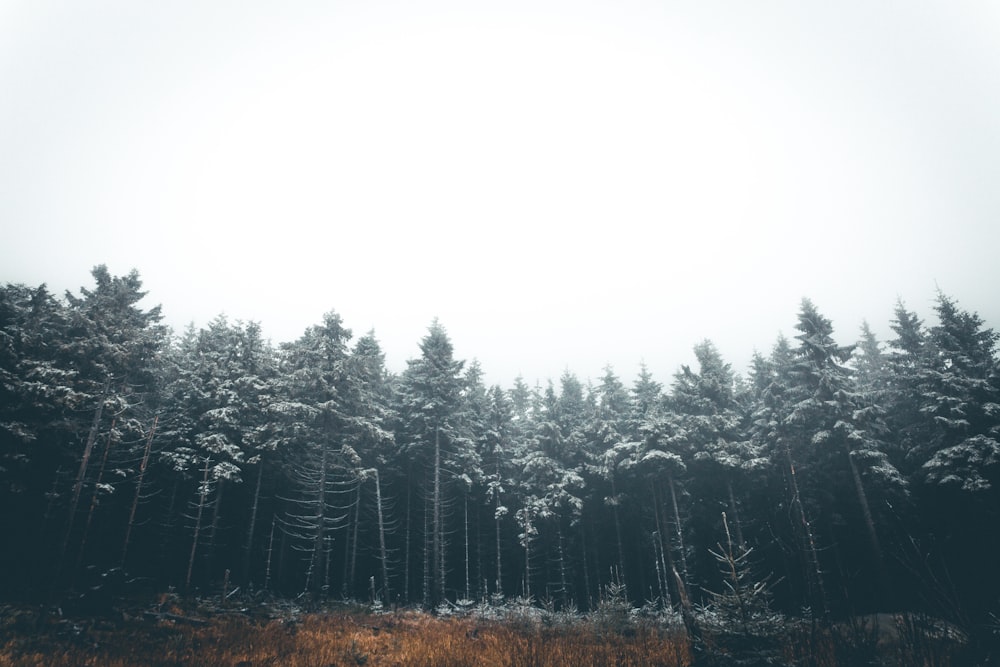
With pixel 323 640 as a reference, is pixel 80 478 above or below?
above

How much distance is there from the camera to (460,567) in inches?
1453

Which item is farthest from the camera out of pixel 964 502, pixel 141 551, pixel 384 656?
pixel 141 551

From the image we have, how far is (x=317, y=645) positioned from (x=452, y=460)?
18164mm

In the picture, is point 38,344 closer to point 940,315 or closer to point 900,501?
point 900,501

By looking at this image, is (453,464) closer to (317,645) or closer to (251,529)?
(251,529)

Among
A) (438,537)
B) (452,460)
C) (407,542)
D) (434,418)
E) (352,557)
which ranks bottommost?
(352,557)

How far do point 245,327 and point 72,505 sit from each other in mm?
14506

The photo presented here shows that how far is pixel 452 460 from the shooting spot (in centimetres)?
3294

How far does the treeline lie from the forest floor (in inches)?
80.4

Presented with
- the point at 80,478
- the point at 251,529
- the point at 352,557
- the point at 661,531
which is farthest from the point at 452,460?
the point at 80,478

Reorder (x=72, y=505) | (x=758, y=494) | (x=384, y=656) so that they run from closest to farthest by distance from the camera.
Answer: (x=384, y=656) → (x=72, y=505) → (x=758, y=494)

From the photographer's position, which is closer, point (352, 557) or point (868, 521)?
point (868, 521)

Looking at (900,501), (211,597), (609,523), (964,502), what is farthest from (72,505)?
(964,502)

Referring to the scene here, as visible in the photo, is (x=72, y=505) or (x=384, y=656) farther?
(x=72, y=505)
